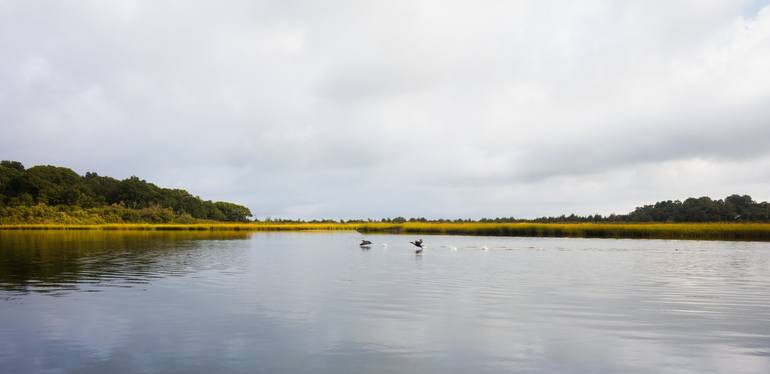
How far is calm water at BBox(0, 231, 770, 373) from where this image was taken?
11422mm

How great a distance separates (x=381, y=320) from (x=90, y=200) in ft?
493

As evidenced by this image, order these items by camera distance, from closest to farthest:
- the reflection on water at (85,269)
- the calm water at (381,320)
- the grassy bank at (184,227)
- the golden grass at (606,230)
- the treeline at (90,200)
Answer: the calm water at (381,320) → the reflection on water at (85,269) → the golden grass at (606,230) → the grassy bank at (184,227) → the treeline at (90,200)

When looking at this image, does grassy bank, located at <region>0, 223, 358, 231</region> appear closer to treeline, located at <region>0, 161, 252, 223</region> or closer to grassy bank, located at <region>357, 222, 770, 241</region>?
treeline, located at <region>0, 161, 252, 223</region>

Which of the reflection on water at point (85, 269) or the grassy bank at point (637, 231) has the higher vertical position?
the grassy bank at point (637, 231)

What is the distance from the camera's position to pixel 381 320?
15727 millimetres

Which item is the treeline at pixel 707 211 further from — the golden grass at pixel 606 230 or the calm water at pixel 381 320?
the calm water at pixel 381 320

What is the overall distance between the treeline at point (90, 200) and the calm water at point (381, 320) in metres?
112

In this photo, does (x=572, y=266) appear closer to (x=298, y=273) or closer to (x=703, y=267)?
(x=703, y=267)

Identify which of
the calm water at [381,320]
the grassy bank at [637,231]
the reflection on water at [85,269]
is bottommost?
the calm water at [381,320]

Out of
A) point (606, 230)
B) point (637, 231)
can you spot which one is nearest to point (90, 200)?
point (606, 230)

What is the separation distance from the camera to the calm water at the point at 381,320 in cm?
1142

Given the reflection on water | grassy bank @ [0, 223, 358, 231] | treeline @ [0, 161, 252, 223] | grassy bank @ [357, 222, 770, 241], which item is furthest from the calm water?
treeline @ [0, 161, 252, 223]

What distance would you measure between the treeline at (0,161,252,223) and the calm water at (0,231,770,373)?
112 metres

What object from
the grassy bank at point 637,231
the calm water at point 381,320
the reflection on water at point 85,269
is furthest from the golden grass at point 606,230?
the reflection on water at point 85,269
